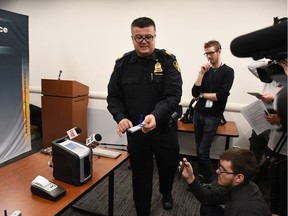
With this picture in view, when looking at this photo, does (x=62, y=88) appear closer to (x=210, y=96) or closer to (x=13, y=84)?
(x=13, y=84)

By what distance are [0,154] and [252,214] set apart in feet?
9.49

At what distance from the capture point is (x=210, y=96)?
2.41 metres

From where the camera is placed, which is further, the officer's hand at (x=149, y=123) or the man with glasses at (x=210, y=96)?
the man with glasses at (x=210, y=96)

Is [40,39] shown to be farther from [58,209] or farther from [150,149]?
[58,209]

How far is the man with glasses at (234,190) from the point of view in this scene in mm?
1177

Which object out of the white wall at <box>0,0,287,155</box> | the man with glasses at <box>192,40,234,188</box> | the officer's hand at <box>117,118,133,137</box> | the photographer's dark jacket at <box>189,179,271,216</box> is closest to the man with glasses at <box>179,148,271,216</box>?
the photographer's dark jacket at <box>189,179,271,216</box>

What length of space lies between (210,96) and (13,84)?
2.27m

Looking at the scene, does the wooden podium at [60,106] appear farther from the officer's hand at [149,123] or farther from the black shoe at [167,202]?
the officer's hand at [149,123]

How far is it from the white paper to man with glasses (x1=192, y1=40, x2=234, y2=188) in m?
0.88

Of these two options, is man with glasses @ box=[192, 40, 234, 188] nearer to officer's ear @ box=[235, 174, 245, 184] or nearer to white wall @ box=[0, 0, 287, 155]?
white wall @ box=[0, 0, 287, 155]

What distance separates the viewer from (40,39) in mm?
4211

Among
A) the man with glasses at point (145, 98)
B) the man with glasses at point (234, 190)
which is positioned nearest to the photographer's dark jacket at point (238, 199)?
the man with glasses at point (234, 190)

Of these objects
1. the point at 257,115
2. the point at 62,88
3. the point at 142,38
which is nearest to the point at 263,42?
the point at 257,115

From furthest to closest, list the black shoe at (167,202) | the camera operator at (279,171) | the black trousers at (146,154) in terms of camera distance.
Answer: the black shoe at (167,202), the black trousers at (146,154), the camera operator at (279,171)
